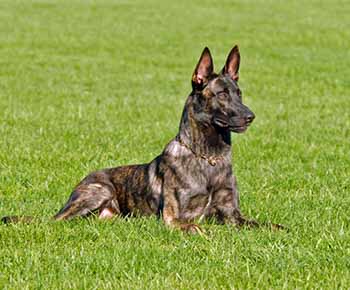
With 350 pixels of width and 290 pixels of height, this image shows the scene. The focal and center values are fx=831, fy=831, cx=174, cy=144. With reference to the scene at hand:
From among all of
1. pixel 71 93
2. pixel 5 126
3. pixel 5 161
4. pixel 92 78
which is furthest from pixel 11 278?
pixel 92 78

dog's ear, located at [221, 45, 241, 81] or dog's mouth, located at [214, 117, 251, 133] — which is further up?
dog's ear, located at [221, 45, 241, 81]

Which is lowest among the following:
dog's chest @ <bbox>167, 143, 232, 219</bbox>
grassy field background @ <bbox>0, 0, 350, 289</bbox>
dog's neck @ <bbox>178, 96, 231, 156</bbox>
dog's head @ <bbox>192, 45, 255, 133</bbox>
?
grassy field background @ <bbox>0, 0, 350, 289</bbox>

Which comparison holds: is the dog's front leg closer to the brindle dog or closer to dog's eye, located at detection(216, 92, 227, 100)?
the brindle dog

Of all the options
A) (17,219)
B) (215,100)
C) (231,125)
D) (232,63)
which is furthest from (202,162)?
(17,219)

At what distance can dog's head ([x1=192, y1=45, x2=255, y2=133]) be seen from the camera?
7746 mm

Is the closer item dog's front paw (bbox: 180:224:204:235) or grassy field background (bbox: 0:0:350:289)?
grassy field background (bbox: 0:0:350:289)

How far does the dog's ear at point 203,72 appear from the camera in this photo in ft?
25.8

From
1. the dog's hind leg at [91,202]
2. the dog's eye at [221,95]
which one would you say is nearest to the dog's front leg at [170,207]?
the dog's hind leg at [91,202]

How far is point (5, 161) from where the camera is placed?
437 inches

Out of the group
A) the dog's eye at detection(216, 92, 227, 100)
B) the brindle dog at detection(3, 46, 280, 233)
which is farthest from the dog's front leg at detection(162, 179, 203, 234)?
the dog's eye at detection(216, 92, 227, 100)

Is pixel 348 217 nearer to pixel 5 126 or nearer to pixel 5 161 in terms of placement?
pixel 5 161

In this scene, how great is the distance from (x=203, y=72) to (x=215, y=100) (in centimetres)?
30

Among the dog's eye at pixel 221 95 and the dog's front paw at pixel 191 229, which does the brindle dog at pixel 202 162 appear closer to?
the dog's eye at pixel 221 95

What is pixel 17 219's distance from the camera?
25.2 feet
